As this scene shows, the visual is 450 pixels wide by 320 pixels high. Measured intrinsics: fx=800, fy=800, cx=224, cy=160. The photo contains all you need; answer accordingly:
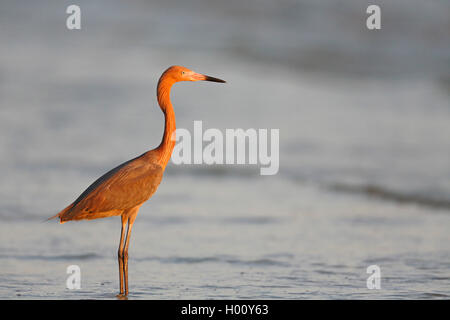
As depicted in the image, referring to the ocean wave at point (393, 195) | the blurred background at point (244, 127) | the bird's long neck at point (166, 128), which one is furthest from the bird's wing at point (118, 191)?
the ocean wave at point (393, 195)

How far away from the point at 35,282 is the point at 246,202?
12.7ft

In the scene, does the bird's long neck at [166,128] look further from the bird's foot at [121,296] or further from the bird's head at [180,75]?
the bird's foot at [121,296]

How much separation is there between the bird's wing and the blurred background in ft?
2.24

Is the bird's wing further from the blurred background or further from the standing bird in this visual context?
the blurred background

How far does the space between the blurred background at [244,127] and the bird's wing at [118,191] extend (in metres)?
0.68

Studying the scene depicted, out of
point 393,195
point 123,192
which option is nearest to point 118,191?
point 123,192

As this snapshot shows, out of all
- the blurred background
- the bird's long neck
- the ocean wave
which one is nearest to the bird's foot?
the blurred background

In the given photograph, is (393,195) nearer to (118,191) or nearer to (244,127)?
(244,127)

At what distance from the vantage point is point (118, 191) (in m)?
7.41

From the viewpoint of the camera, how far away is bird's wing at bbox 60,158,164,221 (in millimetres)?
7336

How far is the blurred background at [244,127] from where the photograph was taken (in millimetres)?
Answer: 7902

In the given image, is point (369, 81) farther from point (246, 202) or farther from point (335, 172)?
point (246, 202)

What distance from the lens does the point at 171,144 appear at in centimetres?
796

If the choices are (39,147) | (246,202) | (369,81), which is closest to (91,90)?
(39,147)
